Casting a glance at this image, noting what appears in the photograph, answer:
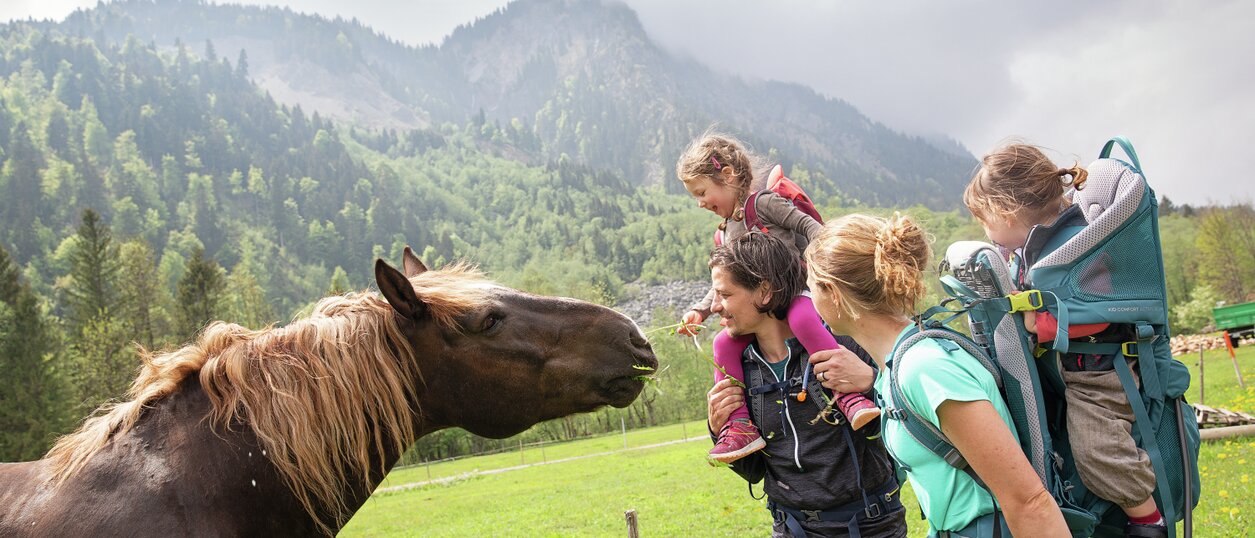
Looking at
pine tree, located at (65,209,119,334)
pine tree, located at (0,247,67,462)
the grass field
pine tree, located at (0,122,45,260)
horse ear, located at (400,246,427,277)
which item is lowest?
the grass field

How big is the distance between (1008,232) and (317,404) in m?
2.82

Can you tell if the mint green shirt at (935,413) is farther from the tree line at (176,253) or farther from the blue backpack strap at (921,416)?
the tree line at (176,253)

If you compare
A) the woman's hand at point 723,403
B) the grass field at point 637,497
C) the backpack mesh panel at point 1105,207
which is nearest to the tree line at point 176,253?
the woman's hand at point 723,403

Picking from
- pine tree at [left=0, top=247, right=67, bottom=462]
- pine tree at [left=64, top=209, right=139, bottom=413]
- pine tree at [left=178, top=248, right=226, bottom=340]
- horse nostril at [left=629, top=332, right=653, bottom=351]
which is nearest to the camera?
horse nostril at [left=629, top=332, right=653, bottom=351]

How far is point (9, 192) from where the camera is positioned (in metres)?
132

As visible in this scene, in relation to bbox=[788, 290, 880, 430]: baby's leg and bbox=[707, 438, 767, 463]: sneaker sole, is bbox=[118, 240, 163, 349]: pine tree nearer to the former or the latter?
bbox=[707, 438, 767, 463]: sneaker sole

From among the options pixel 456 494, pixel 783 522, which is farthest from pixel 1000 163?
pixel 456 494

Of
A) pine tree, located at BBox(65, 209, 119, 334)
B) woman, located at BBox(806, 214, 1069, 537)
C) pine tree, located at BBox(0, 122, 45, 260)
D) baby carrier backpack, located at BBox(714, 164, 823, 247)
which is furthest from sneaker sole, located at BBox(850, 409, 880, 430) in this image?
pine tree, located at BBox(0, 122, 45, 260)

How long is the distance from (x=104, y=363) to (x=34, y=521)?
4898 cm

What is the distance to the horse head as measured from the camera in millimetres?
3271

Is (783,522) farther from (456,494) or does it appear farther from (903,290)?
(456,494)

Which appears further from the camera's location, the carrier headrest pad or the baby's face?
the baby's face

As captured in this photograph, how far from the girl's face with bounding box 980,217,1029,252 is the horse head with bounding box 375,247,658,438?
4.93 ft

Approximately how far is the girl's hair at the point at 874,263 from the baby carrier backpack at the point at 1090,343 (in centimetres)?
13
